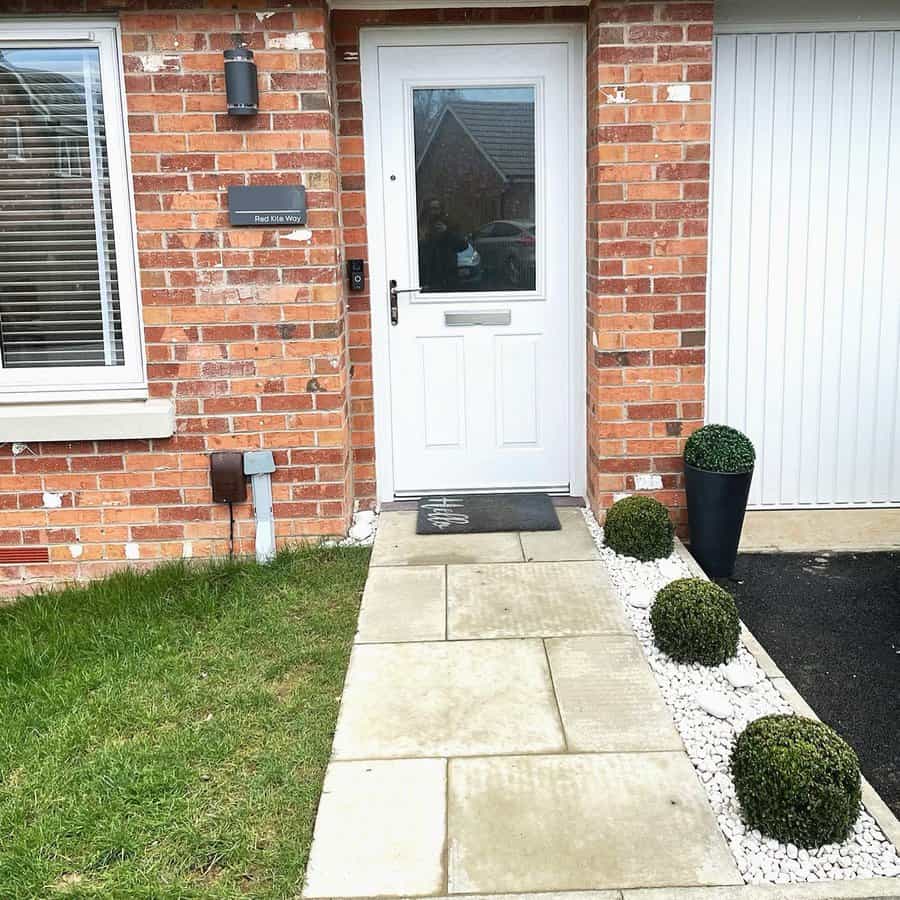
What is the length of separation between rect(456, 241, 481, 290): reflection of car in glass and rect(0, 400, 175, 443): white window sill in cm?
167

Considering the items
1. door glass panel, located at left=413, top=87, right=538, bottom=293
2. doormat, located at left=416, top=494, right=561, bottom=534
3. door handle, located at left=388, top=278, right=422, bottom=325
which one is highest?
door glass panel, located at left=413, top=87, right=538, bottom=293

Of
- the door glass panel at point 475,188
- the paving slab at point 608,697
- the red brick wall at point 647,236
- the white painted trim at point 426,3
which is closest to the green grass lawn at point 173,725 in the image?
the paving slab at point 608,697

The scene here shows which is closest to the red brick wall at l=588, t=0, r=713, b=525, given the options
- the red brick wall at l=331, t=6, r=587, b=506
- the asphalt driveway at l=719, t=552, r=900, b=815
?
the red brick wall at l=331, t=6, r=587, b=506

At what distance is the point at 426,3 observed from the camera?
504 centimetres

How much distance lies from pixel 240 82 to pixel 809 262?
119 inches

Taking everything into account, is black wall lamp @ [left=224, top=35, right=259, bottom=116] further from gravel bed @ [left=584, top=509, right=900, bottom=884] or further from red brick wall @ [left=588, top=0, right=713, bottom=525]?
gravel bed @ [left=584, top=509, right=900, bottom=884]

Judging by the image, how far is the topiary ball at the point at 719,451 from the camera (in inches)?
189

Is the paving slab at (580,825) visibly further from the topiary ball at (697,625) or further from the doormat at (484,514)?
the doormat at (484,514)

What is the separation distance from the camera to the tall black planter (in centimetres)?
480

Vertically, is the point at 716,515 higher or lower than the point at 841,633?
higher

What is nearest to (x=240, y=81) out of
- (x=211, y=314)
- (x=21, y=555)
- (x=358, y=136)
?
(x=358, y=136)

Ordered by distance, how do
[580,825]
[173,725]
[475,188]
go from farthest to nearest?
[475,188]
[173,725]
[580,825]

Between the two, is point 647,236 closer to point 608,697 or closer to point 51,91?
point 608,697

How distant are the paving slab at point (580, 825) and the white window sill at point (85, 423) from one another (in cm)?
245
